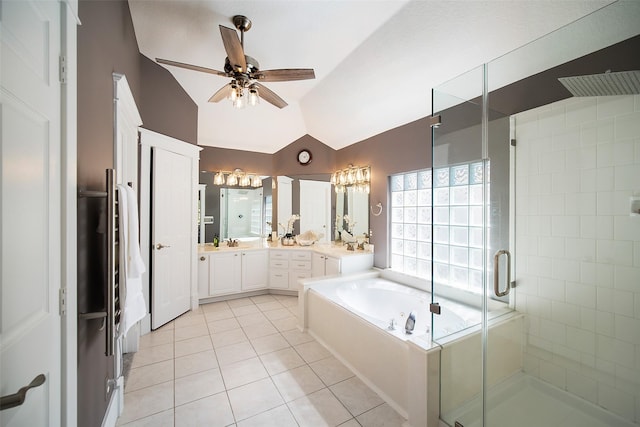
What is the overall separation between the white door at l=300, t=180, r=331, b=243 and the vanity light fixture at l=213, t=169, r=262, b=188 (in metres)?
0.83

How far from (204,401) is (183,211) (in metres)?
2.21

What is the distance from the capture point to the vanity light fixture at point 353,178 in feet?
12.9

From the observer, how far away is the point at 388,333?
1.94m

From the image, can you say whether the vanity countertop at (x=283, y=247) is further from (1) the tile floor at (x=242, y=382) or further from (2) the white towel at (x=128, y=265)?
(2) the white towel at (x=128, y=265)

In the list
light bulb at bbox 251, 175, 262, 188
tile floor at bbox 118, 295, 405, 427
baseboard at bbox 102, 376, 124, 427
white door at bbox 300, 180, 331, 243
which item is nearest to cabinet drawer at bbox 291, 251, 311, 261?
white door at bbox 300, 180, 331, 243

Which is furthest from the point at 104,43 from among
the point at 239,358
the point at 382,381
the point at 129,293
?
the point at 382,381

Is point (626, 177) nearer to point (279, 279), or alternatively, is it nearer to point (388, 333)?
point (388, 333)

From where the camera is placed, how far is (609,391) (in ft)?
5.16

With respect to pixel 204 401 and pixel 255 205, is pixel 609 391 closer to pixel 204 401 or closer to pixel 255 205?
pixel 204 401

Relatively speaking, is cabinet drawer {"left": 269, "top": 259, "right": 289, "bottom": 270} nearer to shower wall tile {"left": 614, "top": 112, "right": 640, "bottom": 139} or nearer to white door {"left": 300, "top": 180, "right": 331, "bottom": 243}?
white door {"left": 300, "top": 180, "right": 331, "bottom": 243}

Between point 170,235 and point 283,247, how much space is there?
165cm

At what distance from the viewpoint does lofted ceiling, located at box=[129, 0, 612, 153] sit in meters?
1.85

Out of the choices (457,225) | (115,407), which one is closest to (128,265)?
(115,407)

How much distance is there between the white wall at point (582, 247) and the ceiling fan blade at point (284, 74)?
68.6 inches
